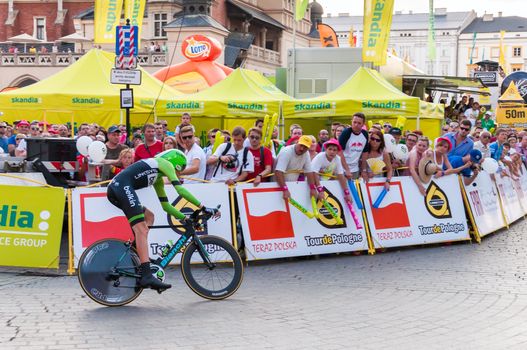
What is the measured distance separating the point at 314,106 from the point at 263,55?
43.7m

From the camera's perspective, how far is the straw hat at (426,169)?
13742mm

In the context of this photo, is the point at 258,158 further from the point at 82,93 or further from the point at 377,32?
the point at 377,32

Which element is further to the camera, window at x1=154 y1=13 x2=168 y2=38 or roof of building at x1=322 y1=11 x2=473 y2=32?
roof of building at x1=322 y1=11 x2=473 y2=32

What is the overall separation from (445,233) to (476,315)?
551 centimetres

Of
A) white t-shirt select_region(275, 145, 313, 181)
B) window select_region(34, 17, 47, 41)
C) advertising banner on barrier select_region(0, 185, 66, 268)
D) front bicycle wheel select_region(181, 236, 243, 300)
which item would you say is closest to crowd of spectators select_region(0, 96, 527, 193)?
white t-shirt select_region(275, 145, 313, 181)

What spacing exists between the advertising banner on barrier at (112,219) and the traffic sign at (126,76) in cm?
474

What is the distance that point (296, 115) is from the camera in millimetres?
22406

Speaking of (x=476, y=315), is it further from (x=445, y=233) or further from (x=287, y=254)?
(x=445, y=233)

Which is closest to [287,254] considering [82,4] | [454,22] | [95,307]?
[95,307]

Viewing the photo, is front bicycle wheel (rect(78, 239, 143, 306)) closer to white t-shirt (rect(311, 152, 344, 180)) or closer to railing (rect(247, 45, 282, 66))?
white t-shirt (rect(311, 152, 344, 180))

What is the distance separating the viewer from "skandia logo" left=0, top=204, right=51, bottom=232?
35.0 feet

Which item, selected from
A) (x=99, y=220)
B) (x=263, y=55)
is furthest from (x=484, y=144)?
(x=263, y=55)

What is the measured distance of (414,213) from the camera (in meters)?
13.5

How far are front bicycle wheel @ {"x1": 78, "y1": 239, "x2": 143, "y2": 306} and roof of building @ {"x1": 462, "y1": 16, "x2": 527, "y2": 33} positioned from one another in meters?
131
